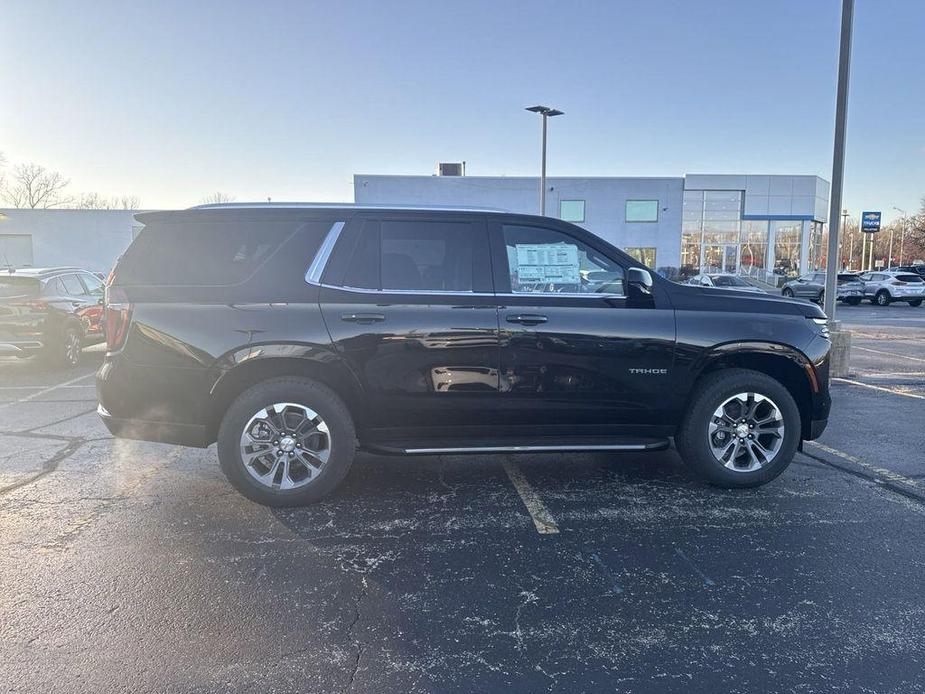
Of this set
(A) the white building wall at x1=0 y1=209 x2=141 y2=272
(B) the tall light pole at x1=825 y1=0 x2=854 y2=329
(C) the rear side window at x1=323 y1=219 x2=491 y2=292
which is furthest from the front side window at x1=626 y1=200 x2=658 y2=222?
(C) the rear side window at x1=323 y1=219 x2=491 y2=292

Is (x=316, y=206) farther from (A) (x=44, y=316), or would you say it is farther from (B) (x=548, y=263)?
(A) (x=44, y=316)

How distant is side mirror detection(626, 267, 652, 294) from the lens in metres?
4.45

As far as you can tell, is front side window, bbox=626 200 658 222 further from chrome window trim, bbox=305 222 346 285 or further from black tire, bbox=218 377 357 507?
black tire, bbox=218 377 357 507

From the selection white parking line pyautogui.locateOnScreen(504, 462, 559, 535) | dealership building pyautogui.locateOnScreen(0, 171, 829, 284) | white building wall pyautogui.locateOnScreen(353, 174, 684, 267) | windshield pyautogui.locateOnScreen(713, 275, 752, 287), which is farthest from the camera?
white building wall pyautogui.locateOnScreen(353, 174, 684, 267)

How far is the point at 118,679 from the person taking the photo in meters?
2.60

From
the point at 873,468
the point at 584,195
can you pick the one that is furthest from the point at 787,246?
the point at 873,468

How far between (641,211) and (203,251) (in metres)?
33.9

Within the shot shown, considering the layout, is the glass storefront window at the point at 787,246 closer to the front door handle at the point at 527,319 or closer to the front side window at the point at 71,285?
the front side window at the point at 71,285

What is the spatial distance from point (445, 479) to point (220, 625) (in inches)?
89.4

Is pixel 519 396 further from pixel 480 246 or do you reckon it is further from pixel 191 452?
pixel 191 452

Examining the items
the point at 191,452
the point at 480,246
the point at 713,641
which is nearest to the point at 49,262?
the point at 191,452

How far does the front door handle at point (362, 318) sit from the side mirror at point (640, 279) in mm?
1744

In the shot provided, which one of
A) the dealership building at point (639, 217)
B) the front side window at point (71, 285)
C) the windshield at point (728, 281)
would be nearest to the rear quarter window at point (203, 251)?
the front side window at point (71, 285)

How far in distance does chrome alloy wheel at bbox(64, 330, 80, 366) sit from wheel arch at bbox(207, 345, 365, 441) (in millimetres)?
7215
